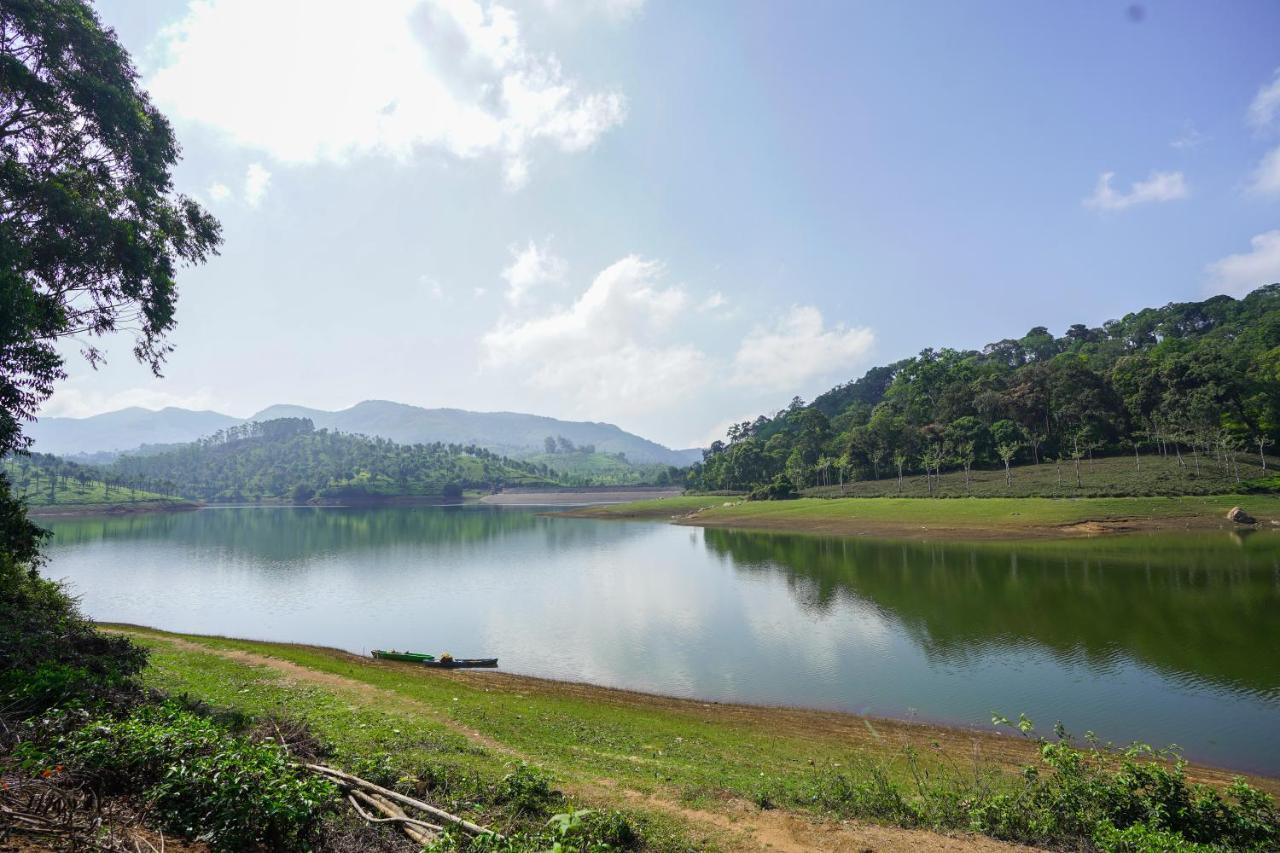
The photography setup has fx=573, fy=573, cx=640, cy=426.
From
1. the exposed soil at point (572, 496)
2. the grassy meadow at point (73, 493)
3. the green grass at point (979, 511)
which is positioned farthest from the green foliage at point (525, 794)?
the grassy meadow at point (73, 493)

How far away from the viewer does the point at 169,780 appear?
A: 17.5 feet

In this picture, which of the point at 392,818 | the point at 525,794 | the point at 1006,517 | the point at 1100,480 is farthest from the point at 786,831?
the point at 1100,480

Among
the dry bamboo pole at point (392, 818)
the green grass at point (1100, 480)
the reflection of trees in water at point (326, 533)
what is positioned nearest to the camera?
the dry bamboo pole at point (392, 818)

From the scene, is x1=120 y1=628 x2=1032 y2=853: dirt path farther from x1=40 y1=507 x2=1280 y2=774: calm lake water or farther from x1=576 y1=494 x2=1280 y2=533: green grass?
x1=576 y1=494 x2=1280 y2=533: green grass

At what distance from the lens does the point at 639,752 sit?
1344cm

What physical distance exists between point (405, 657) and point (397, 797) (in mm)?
19567

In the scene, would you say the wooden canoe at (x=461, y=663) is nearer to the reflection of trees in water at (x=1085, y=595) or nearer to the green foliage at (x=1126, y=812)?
the reflection of trees in water at (x=1085, y=595)

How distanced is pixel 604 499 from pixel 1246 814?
154m

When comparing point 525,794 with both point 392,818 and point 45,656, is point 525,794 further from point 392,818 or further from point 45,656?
point 45,656

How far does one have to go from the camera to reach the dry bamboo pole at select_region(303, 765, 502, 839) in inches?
243

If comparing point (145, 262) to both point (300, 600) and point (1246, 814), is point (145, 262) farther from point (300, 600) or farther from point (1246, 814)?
point (300, 600)

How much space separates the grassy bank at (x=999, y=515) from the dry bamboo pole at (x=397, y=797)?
203ft

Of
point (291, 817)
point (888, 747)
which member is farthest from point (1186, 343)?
point (291, 817)

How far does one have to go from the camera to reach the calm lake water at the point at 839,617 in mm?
19328
